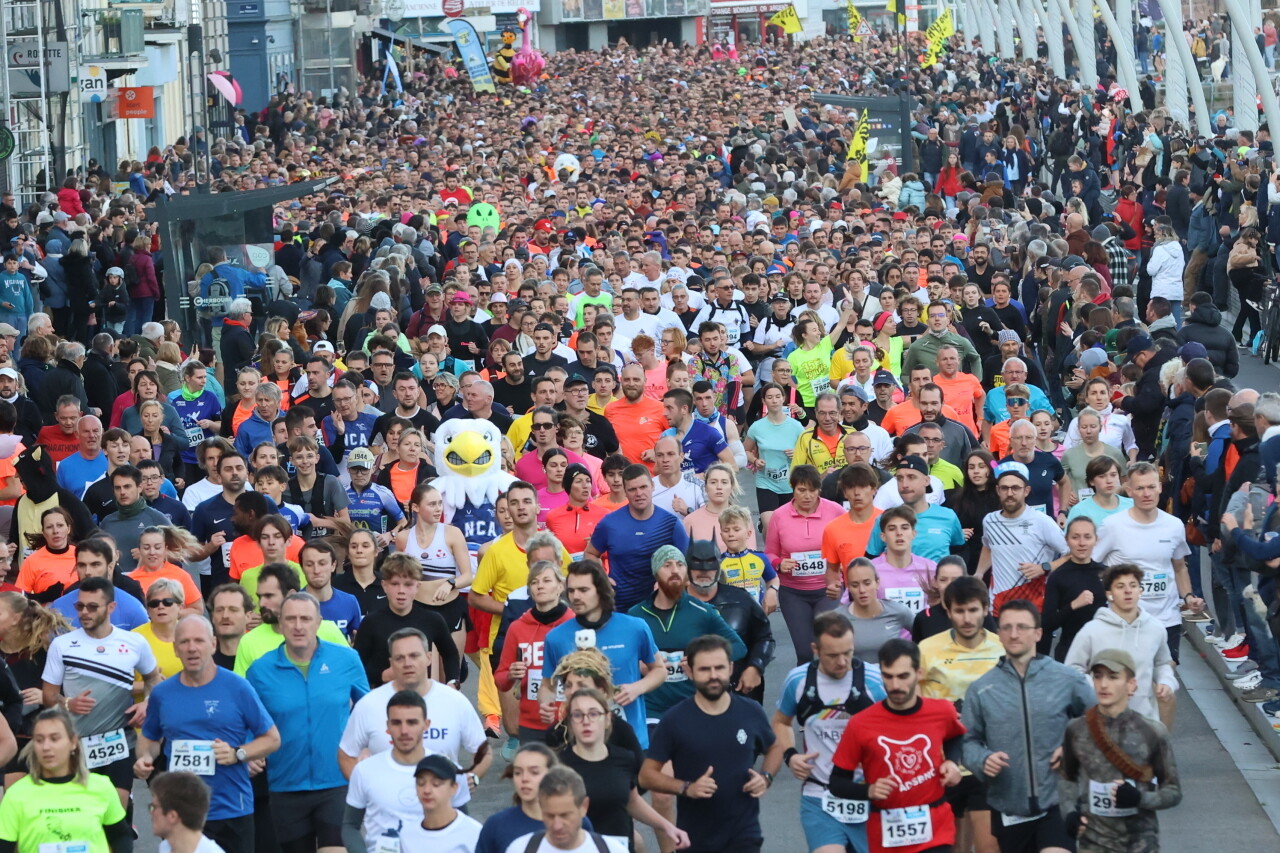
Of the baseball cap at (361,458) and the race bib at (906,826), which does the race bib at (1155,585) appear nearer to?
the race bib at (906,826)

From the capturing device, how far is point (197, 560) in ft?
39.3

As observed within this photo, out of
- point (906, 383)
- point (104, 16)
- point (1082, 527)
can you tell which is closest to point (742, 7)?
point (104, 16)

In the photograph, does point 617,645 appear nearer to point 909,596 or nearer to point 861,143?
point 909,596

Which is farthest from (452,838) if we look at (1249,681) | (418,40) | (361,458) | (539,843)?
(418,40)

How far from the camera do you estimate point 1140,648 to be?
9.21m

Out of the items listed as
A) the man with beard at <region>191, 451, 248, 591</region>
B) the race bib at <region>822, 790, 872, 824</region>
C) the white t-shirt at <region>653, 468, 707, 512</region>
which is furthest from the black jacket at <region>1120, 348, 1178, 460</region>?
the race bib at <region>822, 790, 872, 824</region>

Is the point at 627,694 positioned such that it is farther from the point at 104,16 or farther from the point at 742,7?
the point at 742,7

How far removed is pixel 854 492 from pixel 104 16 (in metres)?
33.4

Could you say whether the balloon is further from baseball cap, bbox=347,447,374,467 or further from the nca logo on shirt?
the nca logo on shirt

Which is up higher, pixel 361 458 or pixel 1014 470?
pixel 1014 470

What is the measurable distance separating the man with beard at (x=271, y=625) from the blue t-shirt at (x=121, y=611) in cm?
65

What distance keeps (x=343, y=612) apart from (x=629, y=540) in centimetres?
162

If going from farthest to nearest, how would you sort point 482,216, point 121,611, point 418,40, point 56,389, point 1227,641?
point 418,40, point 482,216, point 56,389, point 1227,641, point 121,611

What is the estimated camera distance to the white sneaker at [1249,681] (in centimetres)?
1231
